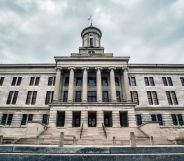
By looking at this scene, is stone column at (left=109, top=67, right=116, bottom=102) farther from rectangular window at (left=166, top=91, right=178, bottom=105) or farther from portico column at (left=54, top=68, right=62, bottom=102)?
rectangular window at (left=166, top=91, right=178, bottom=105)

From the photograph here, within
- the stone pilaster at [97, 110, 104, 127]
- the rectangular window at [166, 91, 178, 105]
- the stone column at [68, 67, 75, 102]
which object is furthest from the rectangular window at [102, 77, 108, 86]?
the rectangular window at [166, 91, 178, 105]

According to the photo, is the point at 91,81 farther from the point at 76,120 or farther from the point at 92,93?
the point at 76,120

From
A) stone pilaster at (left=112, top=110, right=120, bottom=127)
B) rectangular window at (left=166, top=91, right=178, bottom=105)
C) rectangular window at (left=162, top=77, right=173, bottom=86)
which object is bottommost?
stone pilaster at (left=112, top=110, right=120, bottom=127)

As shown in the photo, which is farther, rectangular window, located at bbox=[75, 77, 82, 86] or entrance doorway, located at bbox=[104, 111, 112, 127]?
A: rectangular window, located at bbox=[75, 77, 82, 86]

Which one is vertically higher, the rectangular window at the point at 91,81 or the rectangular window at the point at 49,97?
the rectangular window at the point at 91,81

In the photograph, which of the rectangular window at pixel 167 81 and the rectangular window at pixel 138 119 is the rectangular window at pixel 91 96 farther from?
the rectangular window at pixel 167 81

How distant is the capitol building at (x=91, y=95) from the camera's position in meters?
29.6

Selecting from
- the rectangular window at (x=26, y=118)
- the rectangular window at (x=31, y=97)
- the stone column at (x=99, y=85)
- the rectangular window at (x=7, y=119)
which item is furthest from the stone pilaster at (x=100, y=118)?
the rectangular window at (x=7, y=119)

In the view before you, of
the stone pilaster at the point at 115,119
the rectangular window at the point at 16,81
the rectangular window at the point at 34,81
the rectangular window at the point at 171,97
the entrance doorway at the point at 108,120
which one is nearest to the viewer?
the stone pilaster at the point at 115,119

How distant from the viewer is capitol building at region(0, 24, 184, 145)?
2962 cm

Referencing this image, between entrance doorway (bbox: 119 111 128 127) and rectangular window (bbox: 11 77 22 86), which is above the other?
rectangular window (bbox: 11 77 22 86)

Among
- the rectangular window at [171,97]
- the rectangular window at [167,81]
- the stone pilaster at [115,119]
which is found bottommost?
the stone pilaster at [115,119]

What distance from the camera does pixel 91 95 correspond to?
34906 mm

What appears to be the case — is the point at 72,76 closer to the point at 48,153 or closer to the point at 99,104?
the point at 99,104
